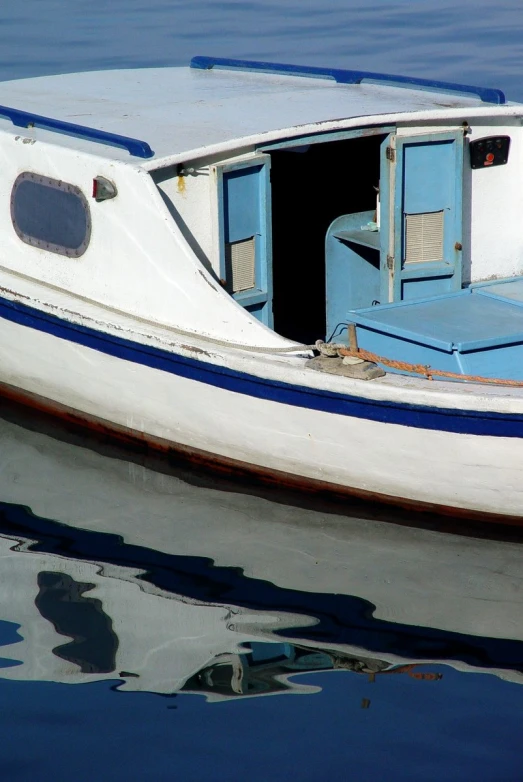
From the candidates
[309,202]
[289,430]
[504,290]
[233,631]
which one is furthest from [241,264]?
[233,631]

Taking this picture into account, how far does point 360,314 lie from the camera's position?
7.12 m

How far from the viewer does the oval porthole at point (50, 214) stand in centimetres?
728

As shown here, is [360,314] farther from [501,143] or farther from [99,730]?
[99,730]

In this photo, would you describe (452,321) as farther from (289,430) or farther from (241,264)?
(241,264)

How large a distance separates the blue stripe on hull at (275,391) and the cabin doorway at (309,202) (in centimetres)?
160

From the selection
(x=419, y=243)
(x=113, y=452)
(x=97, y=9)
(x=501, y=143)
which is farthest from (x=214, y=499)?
(x=97, y=9)

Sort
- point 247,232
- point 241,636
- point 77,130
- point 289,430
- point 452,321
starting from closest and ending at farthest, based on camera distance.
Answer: point 241,636 → point 289,430 → point 452,321 → point 247,232 → point 77,130

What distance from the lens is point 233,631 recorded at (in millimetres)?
5922

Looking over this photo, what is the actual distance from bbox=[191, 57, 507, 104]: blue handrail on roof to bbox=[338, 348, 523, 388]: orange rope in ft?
6.85

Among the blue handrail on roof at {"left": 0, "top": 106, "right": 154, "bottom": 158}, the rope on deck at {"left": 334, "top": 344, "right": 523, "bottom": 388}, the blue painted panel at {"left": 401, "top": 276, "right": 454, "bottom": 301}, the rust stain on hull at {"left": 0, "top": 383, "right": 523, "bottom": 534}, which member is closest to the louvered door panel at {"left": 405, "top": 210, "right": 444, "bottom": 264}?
the blue painted panel at {"left": 401, "top": 276, "right": 454, "bottom": 301}

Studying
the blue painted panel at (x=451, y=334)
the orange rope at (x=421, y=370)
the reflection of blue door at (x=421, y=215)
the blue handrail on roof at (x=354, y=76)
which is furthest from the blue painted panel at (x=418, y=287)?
the blue handrail on roof at (x=354, y=76)

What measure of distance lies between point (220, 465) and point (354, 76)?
3.00m

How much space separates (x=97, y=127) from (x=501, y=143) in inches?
98.1

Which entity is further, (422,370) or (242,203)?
(242,203)
